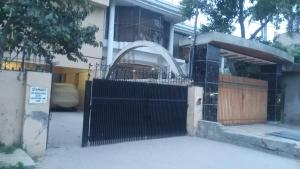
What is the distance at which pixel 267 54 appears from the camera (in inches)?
527

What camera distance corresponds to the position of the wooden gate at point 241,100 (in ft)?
42.5

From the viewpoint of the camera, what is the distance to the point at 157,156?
825 cm

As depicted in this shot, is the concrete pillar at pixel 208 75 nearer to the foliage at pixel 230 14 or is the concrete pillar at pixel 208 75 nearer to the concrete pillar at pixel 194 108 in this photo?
the concrete pillar at pixel 194 108

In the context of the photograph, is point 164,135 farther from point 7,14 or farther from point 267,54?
point 7,14

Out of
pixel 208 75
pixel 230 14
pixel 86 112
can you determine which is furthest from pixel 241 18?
pixel 86 112

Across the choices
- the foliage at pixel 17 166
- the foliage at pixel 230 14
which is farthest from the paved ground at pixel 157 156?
the foliage at pixel 230 14

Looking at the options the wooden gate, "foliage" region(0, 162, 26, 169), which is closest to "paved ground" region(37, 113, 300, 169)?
"foliage" region(0, 162, 26, 169)

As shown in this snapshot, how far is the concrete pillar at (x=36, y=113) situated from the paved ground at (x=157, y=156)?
0.39 meters

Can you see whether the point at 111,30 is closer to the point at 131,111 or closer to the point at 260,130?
the point at 260,130

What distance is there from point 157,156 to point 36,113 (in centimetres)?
294

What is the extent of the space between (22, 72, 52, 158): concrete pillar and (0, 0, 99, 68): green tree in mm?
757

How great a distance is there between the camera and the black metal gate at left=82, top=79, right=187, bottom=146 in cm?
895

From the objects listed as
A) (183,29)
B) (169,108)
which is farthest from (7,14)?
(183,29)

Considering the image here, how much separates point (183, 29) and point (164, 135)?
61.3 ft
